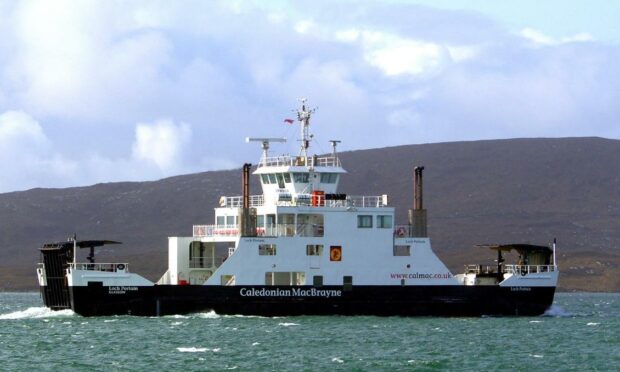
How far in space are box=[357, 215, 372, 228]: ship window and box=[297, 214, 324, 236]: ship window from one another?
4.64 feet

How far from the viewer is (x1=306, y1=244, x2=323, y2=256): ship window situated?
1989 inches

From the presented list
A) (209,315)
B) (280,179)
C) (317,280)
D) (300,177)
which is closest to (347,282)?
(317,280)

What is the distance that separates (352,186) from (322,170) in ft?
407

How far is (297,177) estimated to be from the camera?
52.4 meters

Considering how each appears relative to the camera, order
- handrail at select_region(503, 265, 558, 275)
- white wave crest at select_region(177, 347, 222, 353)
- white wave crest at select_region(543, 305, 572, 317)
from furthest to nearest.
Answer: white wave crest at select_region(543, 305, 572, 317), handrail at select_region(503, 265, 558, 275), white wave crest at select_region(177, 347, 222, 353)

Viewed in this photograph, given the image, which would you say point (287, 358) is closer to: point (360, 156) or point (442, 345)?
point (442, 345)

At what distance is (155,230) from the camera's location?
167750 mm

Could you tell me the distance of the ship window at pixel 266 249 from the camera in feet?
165

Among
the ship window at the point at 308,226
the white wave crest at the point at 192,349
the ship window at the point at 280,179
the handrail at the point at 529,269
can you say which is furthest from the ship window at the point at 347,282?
the white wave crest at the point at 192,349

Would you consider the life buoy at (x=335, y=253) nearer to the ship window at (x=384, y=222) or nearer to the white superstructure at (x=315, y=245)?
the white superstructure at (x=315, y=245)

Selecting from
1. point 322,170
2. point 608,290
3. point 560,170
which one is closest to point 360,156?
point 560,170

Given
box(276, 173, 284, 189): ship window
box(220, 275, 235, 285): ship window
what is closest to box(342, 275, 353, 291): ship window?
box(220, 275, 235, 285): ship window

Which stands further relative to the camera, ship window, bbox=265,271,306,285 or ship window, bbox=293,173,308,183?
ship window, bbox=293,173,308,183

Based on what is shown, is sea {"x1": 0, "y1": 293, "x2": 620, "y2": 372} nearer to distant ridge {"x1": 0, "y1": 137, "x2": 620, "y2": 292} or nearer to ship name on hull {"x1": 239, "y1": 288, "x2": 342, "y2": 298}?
ship name on hull {"x1": 239, "y1": 288, "x2": 342, "y2": 298}
